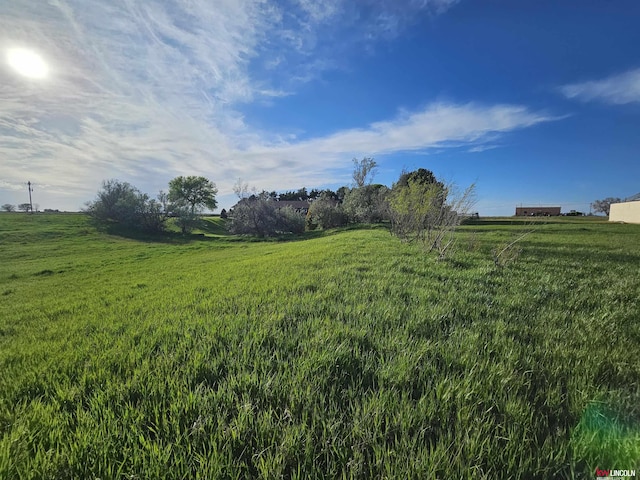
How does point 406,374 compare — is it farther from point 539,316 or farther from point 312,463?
point 539,316

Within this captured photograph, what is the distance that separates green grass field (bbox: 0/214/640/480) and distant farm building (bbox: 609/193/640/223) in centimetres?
5485

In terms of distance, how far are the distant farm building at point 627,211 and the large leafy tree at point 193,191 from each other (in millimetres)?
76445

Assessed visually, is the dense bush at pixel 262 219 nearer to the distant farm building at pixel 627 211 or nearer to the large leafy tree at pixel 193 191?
the large leafy tree at pixel 193 191

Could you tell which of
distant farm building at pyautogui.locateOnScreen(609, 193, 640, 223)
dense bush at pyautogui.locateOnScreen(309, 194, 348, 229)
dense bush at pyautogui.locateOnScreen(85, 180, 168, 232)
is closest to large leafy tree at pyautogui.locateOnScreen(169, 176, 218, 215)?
dense bush at pyautogui.locateOnScreen(85, 180, 168, 232)

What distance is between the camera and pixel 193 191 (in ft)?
199

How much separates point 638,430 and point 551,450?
2.52ft

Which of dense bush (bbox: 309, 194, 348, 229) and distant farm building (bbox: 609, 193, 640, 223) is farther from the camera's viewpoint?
dense bush (bbox: 309, 194, 348, 229)

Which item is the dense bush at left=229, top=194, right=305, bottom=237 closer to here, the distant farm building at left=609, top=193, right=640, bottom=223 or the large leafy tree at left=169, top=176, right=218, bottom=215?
the large leafy tree at left=169, top=176, right=218, bottom=215

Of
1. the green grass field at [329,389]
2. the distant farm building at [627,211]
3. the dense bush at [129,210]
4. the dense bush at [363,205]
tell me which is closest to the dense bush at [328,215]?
the dense bush at [363,205]

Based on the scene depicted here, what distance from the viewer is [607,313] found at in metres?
4.22

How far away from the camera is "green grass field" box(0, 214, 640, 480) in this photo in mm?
1619

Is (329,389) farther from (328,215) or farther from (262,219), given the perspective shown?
(328,215)

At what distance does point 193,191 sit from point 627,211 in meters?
80.5

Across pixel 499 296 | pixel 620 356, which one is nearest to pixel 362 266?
pixel 499 296
